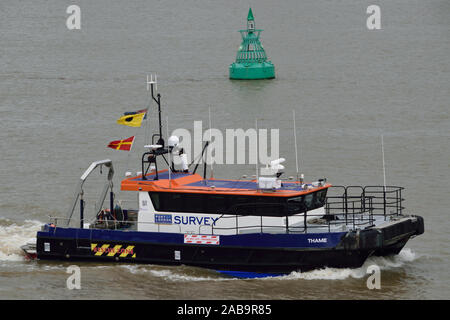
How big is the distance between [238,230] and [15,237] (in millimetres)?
7997

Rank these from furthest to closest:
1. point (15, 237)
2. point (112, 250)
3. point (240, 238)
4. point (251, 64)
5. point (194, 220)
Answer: point (251, 64), point (15, 237), point (112, 250), point (194, 220), point (240, 238)

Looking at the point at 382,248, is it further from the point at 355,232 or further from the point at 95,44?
the point at 95,44

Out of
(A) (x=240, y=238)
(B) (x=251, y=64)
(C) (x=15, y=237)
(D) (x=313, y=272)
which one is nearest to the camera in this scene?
(D) (x=313, y=272)

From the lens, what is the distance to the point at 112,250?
930 inches

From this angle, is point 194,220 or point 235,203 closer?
point 235,203

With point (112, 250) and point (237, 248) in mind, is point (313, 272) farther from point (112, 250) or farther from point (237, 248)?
point (112, 250)

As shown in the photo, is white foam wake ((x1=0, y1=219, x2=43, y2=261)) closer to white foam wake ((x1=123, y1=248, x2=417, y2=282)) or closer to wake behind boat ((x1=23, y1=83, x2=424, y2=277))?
wake behind boat ((x1=23, y1=83, x2=424, y2=277))

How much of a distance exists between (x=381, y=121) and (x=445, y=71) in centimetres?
1719

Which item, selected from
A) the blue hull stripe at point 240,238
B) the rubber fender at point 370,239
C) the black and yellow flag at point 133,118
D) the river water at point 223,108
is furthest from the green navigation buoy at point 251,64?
the rubber fender at point 370,239

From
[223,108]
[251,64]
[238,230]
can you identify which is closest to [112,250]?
[238,230]

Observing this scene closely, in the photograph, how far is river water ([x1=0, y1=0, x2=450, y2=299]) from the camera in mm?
22891

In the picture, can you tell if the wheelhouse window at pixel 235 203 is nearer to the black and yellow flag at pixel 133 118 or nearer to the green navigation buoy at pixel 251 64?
the black and yellow flag at pixel 133 118

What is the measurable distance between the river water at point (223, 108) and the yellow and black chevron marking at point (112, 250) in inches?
14.6

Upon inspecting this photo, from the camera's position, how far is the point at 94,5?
106m
